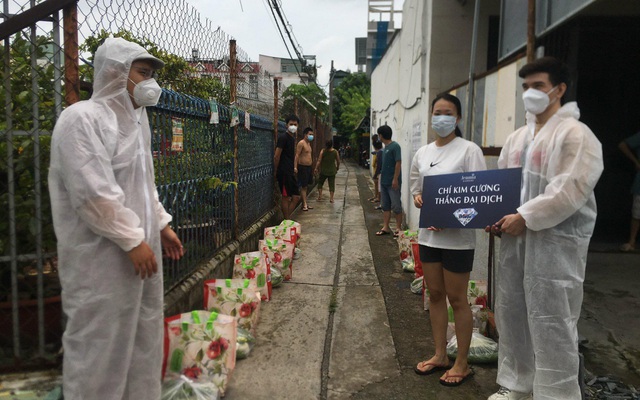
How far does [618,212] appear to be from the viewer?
22.7 ft

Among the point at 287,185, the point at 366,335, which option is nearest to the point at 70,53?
the point at 366,335

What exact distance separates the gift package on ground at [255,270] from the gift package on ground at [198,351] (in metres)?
1.43

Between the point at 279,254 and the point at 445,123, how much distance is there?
2.50 m

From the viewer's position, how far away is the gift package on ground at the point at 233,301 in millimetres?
3432

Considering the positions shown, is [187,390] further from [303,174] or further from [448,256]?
[303,174]

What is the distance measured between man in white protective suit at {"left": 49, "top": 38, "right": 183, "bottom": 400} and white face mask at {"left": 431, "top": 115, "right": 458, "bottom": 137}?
1727 millimetres

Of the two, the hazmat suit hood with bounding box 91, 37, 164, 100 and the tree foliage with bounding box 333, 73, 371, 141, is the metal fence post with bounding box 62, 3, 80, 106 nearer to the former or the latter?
the hazmat suit hood with bounding box 91, 37, 164, 100

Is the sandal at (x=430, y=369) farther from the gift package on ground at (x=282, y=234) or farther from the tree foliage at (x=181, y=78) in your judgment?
the tree foliage at (x=181, y=78)

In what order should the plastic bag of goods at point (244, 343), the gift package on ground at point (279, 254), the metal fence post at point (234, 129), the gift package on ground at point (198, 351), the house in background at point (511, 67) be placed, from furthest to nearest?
the metal fence post at point (234, 129) → the gift package on ground at point (279, 254) → the house in background at point (511, 67) → the plastic bag of goods at point (244, 343) → the gift package on ground at point (198, 351)

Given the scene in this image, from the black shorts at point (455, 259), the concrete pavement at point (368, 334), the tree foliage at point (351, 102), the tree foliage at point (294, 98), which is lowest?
the concrete pavement at point (368, 334)

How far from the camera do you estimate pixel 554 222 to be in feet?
7.40

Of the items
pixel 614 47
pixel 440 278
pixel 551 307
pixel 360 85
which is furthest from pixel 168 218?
pixel 360 85

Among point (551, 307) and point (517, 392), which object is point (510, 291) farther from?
point (517, 392)

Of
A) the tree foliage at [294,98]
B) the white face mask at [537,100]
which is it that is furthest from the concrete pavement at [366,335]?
the tree foliage at [294,98]
